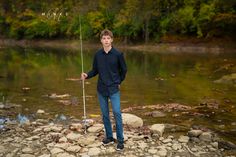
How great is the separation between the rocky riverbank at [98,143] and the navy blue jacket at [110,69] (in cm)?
147

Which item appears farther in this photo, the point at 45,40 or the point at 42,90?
the point at 45,40

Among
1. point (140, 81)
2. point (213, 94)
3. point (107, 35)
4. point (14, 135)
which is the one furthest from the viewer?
point (140, 81)

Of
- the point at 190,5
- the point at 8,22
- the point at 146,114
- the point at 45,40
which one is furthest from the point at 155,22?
the point at 146,114

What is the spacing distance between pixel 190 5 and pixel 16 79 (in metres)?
36.7

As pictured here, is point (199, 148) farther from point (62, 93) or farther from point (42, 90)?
point (42, 90)

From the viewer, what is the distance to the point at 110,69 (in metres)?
9.71

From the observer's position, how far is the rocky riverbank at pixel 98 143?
32.8ft

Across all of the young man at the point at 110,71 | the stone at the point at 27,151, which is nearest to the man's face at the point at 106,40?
the young man at the point at 110,71

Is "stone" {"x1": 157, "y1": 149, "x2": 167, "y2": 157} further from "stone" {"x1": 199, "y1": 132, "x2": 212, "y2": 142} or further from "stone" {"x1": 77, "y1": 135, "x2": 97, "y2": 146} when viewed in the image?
"stone" {"x1": 199, "y1": 132, "x2": 212, "y2": 142}

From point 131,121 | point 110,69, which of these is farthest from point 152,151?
→ point 131,121

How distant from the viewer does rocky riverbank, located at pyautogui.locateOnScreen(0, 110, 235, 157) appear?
9.99 metres

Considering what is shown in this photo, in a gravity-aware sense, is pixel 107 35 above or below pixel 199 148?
above

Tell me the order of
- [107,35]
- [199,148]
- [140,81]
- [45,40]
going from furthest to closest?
1. [45,40]
2. [140,81]
3. [199,148]
4. [107,35]

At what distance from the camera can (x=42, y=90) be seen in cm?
2317
